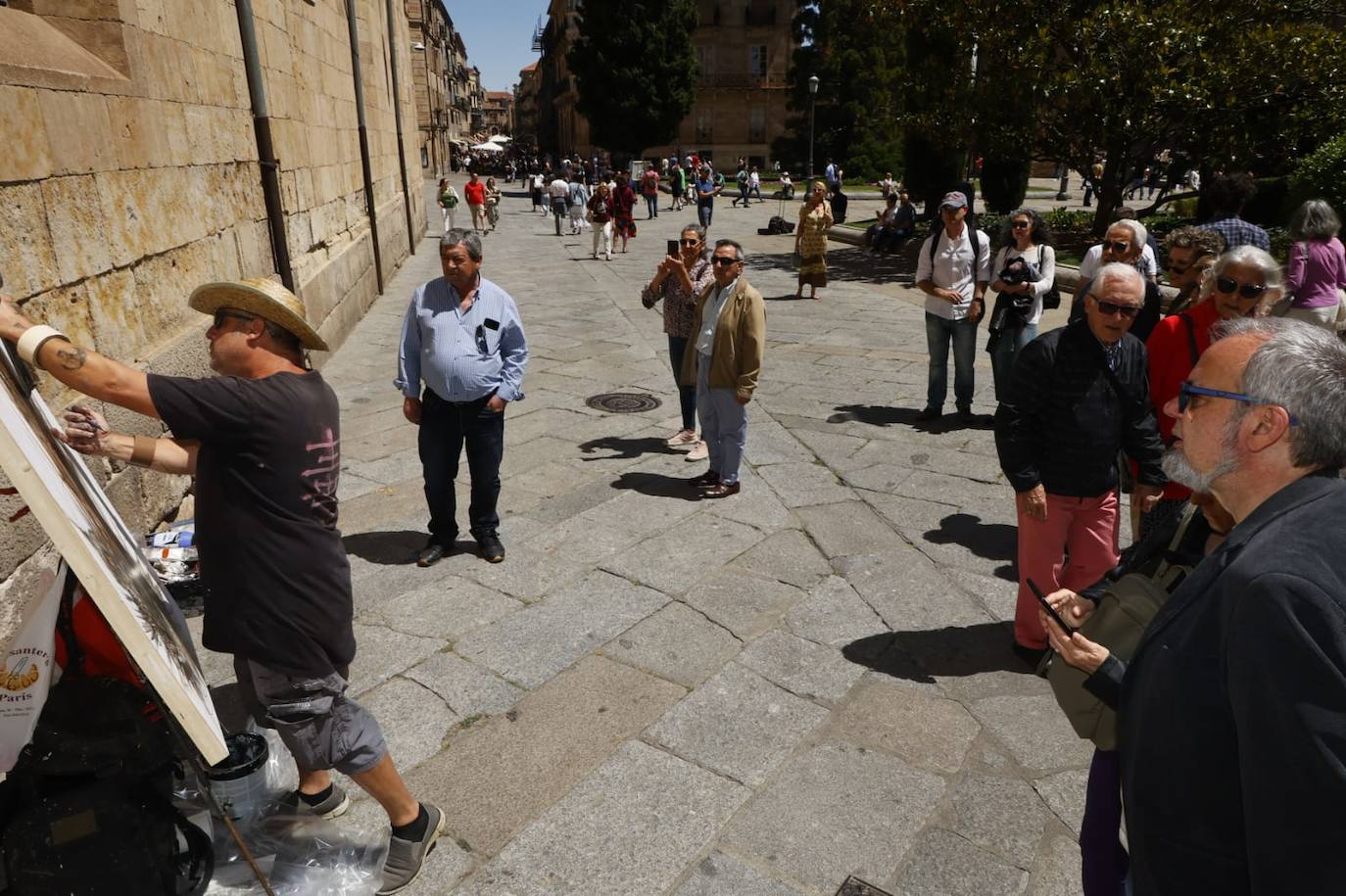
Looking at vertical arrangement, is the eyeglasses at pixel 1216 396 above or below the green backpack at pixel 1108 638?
above

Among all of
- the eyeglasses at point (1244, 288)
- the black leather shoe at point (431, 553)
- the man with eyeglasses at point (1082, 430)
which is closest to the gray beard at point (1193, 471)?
the man with eyeglasses at point (1082, 430)

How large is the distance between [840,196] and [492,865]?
74.4ft

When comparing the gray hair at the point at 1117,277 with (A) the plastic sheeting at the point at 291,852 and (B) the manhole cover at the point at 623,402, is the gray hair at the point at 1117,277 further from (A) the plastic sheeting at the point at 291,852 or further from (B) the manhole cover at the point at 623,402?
(B) the manhole cover at the point at 623,402

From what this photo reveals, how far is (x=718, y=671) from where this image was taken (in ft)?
12.0

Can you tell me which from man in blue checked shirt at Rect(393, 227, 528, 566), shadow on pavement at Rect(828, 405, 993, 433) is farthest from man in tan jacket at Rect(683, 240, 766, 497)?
shadow on pavement at Rect(828, 405, 993, 433)

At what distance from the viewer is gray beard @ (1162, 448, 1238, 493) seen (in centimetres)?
149

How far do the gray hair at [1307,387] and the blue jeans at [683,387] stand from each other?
15.4 feet

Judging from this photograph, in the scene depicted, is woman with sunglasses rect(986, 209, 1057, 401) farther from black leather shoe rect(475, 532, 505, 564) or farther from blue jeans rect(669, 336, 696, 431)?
black leather shoe rect(475, 532, 505, 564)

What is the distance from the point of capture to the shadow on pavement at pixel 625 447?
6320mm

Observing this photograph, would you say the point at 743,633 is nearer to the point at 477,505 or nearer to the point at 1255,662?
the point at 477,505

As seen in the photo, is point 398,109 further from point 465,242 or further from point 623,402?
point 465,242

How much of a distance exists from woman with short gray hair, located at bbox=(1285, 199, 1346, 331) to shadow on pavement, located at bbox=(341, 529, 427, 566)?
17.8 ft

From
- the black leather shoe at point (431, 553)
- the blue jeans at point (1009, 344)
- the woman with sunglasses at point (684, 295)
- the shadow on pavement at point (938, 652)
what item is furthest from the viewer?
the blue jeans at point (1009, 344)

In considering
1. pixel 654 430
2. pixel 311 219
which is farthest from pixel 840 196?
pixel 654 430
